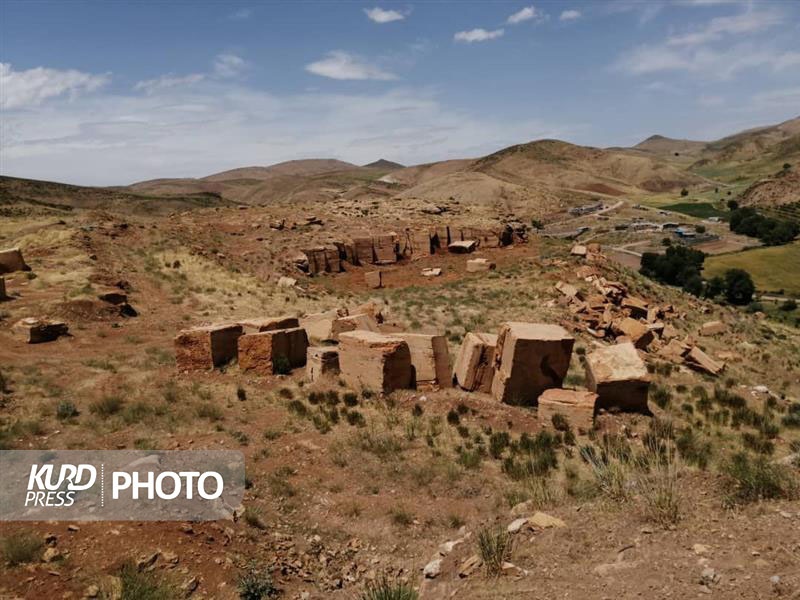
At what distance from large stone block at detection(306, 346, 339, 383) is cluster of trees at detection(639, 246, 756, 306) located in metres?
48.9

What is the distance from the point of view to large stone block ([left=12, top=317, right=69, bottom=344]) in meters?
14.8

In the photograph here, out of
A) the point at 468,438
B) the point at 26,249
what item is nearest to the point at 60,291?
the point at 26,249

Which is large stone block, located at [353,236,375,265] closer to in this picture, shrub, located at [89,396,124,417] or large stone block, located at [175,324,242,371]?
large stone block, located at [175,324,242,371]

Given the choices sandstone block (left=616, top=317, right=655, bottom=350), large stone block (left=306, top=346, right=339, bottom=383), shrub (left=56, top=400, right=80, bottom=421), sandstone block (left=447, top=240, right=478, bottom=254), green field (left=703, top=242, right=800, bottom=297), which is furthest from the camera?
green field (left=703, top=242, right=800, bottom=297)

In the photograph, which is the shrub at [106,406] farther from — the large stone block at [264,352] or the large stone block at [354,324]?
the large stone block at [354,324]

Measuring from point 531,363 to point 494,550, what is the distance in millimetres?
5873

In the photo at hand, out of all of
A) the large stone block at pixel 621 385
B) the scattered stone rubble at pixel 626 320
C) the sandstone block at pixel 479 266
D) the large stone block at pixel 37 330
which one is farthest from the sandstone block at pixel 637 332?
the large stone block at pixel 37 330

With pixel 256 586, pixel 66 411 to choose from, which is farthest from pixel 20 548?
pixel 66 411

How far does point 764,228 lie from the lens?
81.3 meters

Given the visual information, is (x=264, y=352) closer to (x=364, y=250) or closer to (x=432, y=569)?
(x=432, y=569)

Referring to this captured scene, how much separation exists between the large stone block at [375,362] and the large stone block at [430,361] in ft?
0.71

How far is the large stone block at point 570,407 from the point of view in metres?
10.4

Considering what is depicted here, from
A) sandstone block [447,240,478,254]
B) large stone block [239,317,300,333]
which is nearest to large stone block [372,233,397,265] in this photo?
sandstone block [447,240,478,254]

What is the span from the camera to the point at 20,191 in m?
77.9
